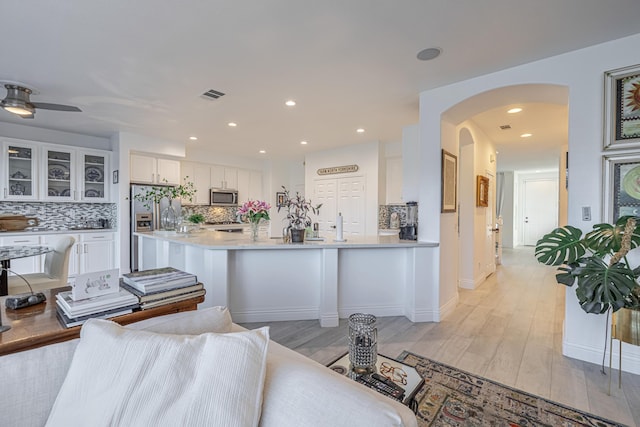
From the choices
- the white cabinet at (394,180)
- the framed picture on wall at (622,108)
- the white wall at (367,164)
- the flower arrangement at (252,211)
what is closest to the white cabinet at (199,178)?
the white wall at (367,164)

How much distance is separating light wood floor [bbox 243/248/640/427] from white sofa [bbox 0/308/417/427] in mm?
1575

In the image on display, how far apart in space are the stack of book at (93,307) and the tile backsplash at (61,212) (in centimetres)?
456

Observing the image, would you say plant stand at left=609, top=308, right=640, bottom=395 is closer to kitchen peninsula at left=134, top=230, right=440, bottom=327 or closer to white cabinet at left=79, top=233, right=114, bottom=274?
kitchen peninsula at left=134, top=230, right=440, bottom=327

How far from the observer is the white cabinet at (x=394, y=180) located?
18.1 ft

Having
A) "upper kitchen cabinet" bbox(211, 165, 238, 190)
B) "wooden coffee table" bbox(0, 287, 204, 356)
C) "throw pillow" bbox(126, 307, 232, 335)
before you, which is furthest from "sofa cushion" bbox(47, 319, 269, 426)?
"upper kitchen cabinet" bbox(211, 165, 238, 190)

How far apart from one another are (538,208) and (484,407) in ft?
31.5

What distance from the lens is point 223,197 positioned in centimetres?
661

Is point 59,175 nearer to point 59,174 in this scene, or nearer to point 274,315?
point 59,174

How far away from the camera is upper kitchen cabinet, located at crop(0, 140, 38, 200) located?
422cm

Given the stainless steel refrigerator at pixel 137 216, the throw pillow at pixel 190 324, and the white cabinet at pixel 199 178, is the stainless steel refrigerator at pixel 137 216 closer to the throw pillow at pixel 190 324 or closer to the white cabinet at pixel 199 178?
the white cabinet at pixel 199 178

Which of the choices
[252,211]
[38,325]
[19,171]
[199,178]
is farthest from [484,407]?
[19,171]

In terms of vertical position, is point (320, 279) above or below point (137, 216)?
below

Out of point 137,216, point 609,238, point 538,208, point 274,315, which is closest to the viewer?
point 609,238

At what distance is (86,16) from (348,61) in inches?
74.1
